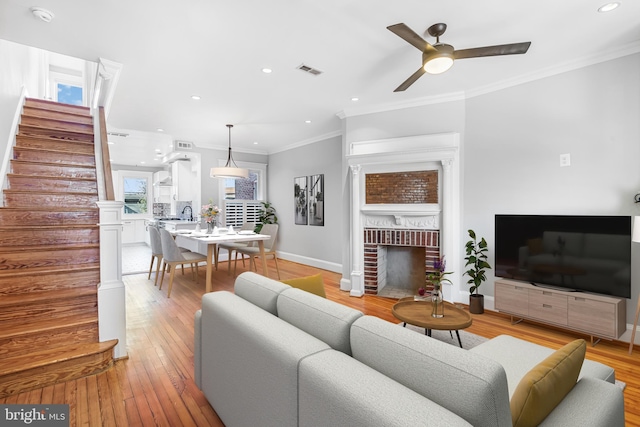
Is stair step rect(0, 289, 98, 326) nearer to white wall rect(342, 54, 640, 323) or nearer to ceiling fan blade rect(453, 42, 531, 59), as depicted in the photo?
ceiling fan blade rect(453, 42, 531, 59)

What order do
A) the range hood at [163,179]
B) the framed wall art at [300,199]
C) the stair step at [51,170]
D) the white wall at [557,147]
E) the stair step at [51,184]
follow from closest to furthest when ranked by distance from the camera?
1. the white wall at [557,147]
2. the stair step at [51,184]
3. the stair step at [51,170]
4. the framed wall art at [300,199]
5. the range hood at [163,179]

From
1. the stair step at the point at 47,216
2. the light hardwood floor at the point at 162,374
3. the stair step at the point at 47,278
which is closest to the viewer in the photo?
the light hardwood floor at the point at 162,374

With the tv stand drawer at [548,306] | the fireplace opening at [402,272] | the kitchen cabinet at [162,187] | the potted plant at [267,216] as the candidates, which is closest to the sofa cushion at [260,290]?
the tv stand drawer at [548,306]

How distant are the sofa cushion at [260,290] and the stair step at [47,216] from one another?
2.11 metres

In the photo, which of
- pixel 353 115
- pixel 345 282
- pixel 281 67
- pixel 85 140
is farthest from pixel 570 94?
pixel 85 140

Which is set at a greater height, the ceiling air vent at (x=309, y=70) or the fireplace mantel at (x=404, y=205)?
the ceiling air vent at (x=309, y=70)

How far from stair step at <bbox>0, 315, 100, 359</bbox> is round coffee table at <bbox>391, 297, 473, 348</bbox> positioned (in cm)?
252

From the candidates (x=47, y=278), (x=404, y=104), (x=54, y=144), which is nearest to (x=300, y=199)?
(x=404, y=104)

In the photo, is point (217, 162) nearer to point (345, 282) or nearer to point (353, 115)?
point (353, 115)

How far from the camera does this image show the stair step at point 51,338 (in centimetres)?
233

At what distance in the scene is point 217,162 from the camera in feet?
23.0

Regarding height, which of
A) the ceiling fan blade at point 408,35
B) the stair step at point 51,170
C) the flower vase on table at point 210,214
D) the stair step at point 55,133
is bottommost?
the flower vase on table at point 210,214

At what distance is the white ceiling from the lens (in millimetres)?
2287

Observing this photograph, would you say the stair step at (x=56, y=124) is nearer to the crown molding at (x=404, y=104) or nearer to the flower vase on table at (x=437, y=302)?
the crown molding at (x=404, y=104)
